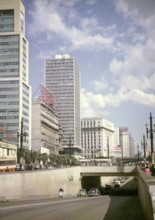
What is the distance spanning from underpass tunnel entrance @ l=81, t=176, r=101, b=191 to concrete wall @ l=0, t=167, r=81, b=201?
13300mm

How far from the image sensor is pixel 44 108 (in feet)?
568

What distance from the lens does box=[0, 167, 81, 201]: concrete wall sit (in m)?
43.6

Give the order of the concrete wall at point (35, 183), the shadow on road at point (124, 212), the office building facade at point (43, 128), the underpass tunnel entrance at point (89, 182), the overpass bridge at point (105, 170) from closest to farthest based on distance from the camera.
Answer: the shadow on road at point (124, 212) < the concrete wall at point (35, 183) < the overpass bridge at point (105, 170) < the underpass tunnel entrance at point (89, 182) < the office building facade at point (43, 128)

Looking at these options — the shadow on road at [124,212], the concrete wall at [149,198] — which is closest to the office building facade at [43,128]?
the shadow on road at [124,212]

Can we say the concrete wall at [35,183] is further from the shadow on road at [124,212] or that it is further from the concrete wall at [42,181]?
the shadow on road at [124,212]

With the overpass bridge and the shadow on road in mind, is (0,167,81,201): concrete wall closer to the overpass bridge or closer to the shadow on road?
the overpass bridge

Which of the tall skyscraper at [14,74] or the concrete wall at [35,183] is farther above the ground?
the tall skyscraper at [14,74]

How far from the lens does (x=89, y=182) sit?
95750mm

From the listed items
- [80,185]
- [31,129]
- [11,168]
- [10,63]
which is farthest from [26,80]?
[11,168]

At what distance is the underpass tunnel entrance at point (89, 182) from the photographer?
8944 cm

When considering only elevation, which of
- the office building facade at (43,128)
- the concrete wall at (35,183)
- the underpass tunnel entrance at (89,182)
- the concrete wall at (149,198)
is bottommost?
the underpass tunnel entrance at (89,182)

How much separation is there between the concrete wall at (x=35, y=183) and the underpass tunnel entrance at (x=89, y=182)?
43.6ft

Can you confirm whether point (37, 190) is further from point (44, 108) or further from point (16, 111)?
point (44, 108)

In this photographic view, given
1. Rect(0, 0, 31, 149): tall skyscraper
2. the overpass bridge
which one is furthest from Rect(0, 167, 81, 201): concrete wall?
Rect(0, 0, 31, 149): tall skyscraper
